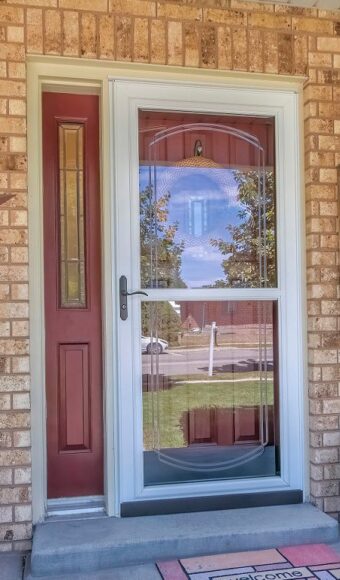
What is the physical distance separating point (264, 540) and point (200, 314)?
105cm

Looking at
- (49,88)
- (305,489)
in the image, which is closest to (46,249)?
(49,88)

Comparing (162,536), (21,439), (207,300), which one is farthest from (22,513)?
(207,300)

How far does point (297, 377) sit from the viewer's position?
2.71 meters

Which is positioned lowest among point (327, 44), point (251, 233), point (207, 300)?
point (207, 300)

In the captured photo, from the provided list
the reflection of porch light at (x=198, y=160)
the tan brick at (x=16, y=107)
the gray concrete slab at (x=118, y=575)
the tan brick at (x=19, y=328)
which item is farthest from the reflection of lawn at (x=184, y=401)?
the tan brick at (x=16, y=107)

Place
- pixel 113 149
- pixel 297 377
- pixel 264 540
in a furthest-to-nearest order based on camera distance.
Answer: pixel 297 377 < pixel 113 149 < pixel 264 540

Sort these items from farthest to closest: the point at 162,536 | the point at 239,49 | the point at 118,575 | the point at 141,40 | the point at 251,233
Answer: the point at 251,233, the point at 239,49, the point at 141,40, the point at 162,536, the point at 118,575

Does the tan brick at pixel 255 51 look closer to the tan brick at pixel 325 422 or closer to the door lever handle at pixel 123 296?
the door lever handle at pixel 123 296

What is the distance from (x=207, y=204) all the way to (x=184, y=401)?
38.7 inches

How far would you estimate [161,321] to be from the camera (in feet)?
8.61

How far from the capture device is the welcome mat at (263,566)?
2.12 metres

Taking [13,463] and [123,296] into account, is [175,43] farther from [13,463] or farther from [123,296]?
[13,463]

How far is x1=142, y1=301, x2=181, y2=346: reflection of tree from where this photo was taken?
2.59 metres

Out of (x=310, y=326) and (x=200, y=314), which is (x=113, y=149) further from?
(x=310, y=326)
